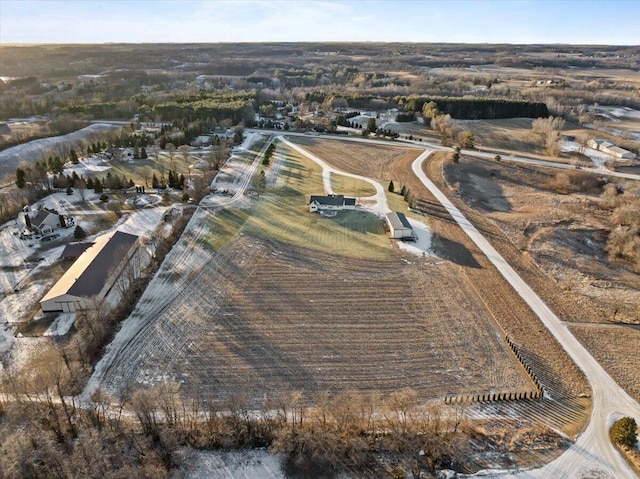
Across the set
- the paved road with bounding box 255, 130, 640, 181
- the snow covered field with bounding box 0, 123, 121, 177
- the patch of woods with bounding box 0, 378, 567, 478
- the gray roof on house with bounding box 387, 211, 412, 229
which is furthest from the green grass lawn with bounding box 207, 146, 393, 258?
the snow covered field with bounding box 0, 123, 121, 177

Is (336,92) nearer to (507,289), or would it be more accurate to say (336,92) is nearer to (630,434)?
(507,289)

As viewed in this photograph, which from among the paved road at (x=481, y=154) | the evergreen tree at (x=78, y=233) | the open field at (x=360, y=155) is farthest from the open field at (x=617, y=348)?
the paved road at (x=481, y=154)

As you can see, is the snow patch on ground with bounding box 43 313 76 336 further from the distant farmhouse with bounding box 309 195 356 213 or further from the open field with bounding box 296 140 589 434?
the open field with bounding box 296 140 589 434

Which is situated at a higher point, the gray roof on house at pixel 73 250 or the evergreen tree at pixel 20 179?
the evergreen tree at pixel 20 179

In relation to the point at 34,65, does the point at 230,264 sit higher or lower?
lower

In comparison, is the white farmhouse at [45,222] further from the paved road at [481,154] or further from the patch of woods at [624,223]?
the patch of woods at [624,223]

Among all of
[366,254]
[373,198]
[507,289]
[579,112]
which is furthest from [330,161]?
[579,112]
